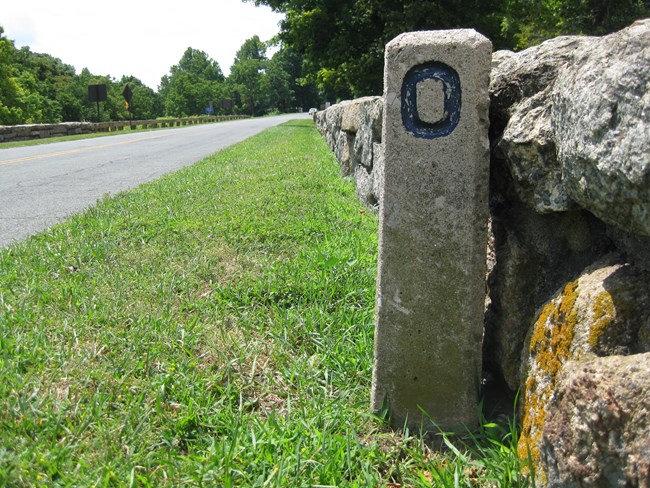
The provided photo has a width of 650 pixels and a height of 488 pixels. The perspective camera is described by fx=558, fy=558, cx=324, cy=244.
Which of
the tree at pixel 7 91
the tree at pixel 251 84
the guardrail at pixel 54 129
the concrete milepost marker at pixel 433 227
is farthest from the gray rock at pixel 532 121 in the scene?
the tree at pixel 251 84

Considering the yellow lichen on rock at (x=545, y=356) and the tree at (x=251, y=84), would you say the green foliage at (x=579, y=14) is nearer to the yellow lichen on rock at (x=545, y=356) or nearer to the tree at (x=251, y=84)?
the yellow lichen on rock at (x=545, y=356)

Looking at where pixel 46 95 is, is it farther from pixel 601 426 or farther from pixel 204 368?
pixel 601 426

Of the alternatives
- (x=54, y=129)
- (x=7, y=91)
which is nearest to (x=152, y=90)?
(x=7, y=91)

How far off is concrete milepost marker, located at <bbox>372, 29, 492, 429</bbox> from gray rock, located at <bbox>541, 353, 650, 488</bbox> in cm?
64

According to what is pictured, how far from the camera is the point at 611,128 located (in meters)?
1.34

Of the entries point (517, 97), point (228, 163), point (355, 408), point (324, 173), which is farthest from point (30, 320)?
point (228, 163)

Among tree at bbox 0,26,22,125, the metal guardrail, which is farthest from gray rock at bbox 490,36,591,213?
tree at bbox 0,26,22,125

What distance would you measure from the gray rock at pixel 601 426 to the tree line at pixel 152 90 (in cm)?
2321

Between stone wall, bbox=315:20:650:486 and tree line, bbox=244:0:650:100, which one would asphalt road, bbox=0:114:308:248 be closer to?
stone wall, bbox=315:20:650:486

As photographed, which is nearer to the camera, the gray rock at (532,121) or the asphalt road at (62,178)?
the gray rock at (532,121)

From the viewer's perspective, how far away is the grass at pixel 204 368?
188 cm

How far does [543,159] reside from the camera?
5.94ft

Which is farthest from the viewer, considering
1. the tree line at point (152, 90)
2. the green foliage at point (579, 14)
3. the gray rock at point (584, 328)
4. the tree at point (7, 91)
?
the tree line at point (152, 90)

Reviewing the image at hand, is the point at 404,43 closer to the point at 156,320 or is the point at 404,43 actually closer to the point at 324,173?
the point at 156,320
